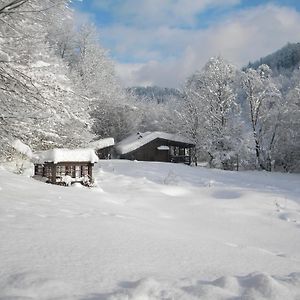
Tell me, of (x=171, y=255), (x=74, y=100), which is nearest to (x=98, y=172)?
(x=74, y=100)

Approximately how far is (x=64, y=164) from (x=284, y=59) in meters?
111

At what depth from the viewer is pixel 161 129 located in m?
54.9

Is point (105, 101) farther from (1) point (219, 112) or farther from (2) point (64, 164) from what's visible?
(2) point (64, 164)

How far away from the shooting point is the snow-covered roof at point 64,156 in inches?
513

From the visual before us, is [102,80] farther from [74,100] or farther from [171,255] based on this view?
[171,255]

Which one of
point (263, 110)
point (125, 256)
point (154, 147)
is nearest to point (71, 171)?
point (125, 256)

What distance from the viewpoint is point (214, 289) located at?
2996mm

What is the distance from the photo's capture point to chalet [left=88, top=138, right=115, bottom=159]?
33.8 metres

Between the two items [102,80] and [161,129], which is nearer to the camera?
[102,80]

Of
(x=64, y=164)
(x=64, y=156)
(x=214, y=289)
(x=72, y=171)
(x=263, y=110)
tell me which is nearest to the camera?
(x=214, y=289)

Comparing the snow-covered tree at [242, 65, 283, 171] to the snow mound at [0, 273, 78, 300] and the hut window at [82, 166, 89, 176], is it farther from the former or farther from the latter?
the snow mound at [0, 273, 78, 300]

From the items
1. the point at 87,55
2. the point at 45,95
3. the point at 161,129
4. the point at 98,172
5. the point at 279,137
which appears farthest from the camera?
the point at 161,129

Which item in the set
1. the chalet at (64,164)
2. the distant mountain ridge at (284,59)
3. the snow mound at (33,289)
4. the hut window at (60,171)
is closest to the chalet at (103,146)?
the chalet at (64,164)

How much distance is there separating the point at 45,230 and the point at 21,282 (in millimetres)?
2076
